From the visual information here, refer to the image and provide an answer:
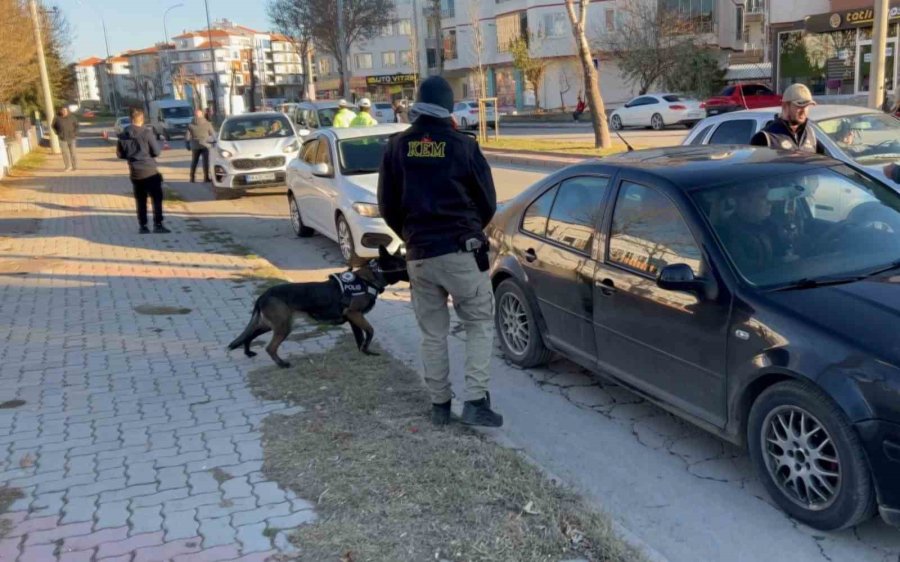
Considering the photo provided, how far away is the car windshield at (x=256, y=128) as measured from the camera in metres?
16.3

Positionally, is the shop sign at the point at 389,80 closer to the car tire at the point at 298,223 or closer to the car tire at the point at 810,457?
the car tire at the point at 298,223

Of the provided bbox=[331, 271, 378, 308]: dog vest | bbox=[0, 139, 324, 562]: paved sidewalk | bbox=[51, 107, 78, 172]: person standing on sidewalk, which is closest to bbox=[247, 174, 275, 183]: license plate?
bbox=[0, 139, 324, 562]: paved sidewalk

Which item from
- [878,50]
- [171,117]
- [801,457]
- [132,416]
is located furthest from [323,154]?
[171,117]

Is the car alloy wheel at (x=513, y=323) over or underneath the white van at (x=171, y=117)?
underneath

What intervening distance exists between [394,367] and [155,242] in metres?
7.30

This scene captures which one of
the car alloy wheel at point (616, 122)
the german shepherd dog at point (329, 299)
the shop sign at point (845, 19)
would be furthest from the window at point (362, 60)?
the german shepherd dog at point (329, 299)

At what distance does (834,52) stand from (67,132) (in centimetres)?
3036

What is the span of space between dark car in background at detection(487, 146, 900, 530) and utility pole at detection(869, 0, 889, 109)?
13.0 meters

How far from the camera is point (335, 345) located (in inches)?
252

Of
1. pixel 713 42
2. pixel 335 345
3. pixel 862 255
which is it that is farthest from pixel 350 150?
pixel 713 42

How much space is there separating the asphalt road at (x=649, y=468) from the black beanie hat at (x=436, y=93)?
1.87 meters

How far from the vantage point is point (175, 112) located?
45.4 metres

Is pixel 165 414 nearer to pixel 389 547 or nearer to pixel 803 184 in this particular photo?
pixel 389 547

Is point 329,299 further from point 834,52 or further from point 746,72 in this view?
point 746,72
